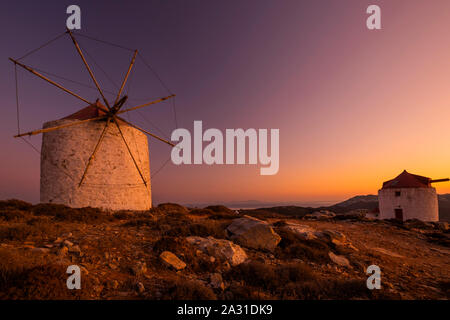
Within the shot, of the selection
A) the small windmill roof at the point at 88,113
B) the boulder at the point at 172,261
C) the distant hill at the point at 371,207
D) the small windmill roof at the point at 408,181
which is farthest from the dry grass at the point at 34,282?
the distant hill at the point at 371,207

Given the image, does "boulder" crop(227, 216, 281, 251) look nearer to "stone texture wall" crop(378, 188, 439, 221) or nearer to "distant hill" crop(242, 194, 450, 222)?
"distant hill" crop(242, 194, 450, 222)

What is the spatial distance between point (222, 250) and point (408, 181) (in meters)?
30.2

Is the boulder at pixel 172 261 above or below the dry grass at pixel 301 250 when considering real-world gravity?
above

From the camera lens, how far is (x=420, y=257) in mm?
8750

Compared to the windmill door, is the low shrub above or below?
above

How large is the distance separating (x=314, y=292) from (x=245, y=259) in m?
2.34

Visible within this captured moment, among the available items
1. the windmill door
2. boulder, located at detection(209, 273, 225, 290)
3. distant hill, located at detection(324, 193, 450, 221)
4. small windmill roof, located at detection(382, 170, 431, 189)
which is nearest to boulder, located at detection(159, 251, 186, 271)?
boulder, located at detection(209, 273, 225, 290)

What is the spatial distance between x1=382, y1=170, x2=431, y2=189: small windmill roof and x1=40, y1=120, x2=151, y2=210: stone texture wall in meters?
30.5

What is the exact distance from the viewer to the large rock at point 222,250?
18.9 feet

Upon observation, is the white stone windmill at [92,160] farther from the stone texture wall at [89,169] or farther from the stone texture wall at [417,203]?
the stone texture wall at [417,203]

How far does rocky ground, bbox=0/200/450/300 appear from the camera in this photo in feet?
12.2

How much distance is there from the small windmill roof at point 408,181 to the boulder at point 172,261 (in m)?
30.7
